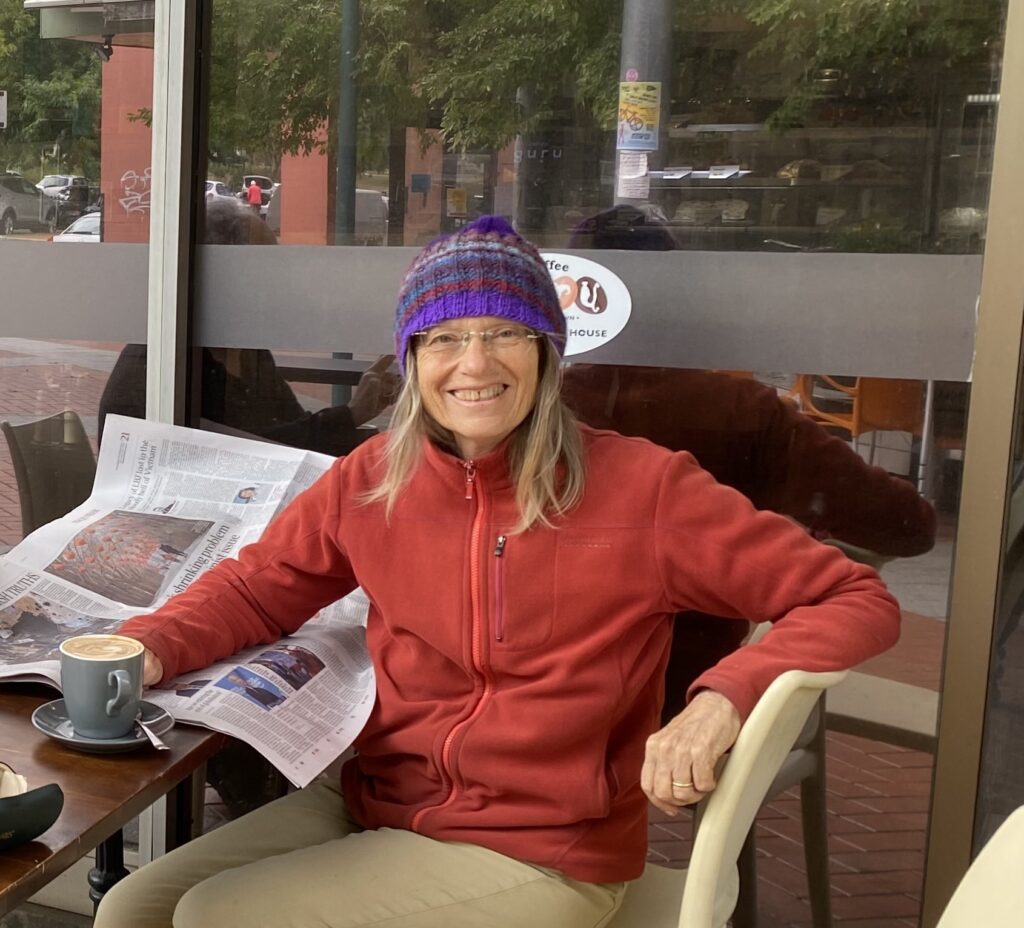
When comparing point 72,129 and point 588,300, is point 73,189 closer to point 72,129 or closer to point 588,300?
point 72,129

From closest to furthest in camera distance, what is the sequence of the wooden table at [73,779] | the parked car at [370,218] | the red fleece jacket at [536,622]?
the wooden table at [73,779]
the red fleece jacket at [536,622]
the parked car at [370,218]

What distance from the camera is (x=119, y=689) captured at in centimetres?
144

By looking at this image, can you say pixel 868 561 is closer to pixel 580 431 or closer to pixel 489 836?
pixel 580 431

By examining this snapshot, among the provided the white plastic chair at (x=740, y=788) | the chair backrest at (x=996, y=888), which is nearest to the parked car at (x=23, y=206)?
the white plastic chair at (x=740, y=788)

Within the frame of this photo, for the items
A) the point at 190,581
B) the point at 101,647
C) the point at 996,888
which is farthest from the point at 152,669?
the point at 996,888

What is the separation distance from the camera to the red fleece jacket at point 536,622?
5.56ft

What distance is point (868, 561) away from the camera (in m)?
2.08

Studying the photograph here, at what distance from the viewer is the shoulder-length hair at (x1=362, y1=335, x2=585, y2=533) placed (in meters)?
1.76

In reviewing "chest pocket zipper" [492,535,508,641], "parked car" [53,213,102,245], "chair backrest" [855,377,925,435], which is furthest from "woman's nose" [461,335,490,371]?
"parked car" [53,213,102,245]

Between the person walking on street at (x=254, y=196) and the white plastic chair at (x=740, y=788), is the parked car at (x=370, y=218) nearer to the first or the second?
the person walking on street at (x=254, y=196)

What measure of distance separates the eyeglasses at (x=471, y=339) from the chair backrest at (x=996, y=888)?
0.93 meters

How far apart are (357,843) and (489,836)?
0.57 feet

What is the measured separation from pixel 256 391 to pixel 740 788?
1.35 m

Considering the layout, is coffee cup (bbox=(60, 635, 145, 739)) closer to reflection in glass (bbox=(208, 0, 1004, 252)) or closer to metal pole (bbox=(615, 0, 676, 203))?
reflection in glass (bbox=(208, 0, 1004, 252))
